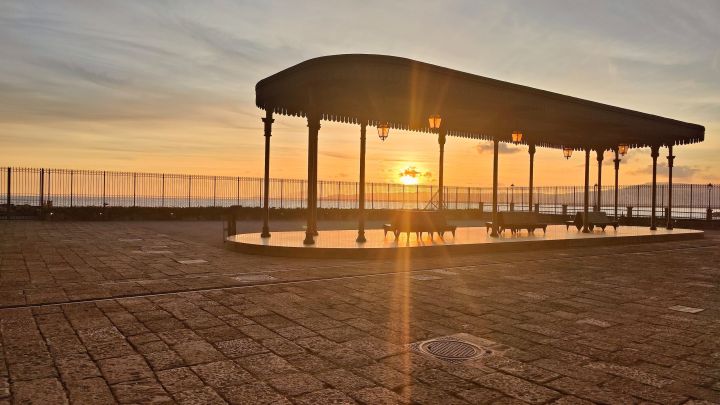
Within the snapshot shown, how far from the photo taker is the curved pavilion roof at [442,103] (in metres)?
10.4

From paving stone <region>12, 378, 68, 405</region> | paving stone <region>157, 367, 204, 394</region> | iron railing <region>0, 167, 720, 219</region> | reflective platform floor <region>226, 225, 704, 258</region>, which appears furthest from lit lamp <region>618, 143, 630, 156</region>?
paving stone <region>12, 378, 68, 405</region>

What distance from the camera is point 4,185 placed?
74.2 ft

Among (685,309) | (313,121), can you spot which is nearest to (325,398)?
(685,309)

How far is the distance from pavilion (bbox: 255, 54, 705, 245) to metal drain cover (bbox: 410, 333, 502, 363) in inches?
268

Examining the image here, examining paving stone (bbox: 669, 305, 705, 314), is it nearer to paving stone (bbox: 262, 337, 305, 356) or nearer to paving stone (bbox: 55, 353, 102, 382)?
paving stone (bbox: 262, 337, 305, 356)

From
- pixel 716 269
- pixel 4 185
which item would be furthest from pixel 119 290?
pixel 4 185

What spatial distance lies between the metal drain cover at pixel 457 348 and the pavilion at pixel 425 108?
22.3 ft

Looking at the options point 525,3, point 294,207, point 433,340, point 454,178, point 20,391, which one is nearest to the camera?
point 20,391

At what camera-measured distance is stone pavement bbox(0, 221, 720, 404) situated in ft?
11.1

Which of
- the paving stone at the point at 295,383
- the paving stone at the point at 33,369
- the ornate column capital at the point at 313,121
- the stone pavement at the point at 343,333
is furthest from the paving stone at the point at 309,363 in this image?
the ornate column capital at the point at 313,121

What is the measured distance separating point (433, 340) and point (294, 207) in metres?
24.7

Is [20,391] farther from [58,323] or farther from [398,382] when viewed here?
[398,382]

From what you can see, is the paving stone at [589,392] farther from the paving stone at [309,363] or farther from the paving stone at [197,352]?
the paving stone at [197,352]

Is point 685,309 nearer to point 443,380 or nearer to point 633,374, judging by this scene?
point 633,374
